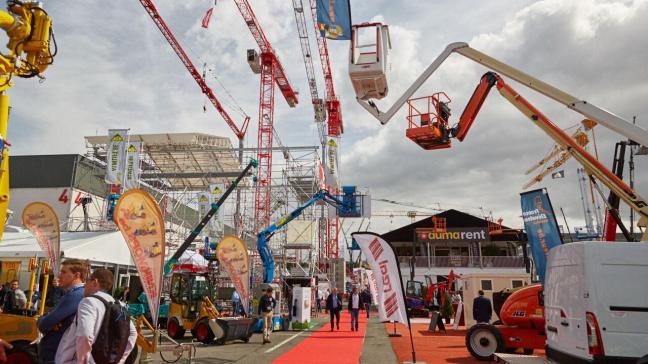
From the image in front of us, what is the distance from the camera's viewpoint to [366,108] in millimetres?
9039

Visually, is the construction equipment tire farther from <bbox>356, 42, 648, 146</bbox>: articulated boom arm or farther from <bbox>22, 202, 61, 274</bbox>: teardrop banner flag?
<bbox>22, 202, 61, 274</bbox>: teardrop banner flag

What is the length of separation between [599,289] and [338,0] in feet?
23.5

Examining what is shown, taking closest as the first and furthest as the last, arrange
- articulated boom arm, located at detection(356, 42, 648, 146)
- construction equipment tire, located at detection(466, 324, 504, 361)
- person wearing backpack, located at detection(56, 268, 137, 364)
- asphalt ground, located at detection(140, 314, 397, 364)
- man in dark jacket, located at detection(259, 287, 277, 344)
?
person wearing backpack, located at detection(56, 268, 137, 364)
articulated boom arm, located at detection(356, 42, 648, 146)
construction equipment tire, located at detection(466, 324, 504, 361)
asphalt ground, located at detection(140, 314, 397, 364)
man in dark jacket, located at detection(259, 287, 277, 344)

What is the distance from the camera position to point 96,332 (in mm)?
3418

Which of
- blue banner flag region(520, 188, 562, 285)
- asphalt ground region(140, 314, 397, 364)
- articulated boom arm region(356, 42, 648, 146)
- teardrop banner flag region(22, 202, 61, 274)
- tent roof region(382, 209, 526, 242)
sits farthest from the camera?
tent roof region(382, 209, 526, 242)

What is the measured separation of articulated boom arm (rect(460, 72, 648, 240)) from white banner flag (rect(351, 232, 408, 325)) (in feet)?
9.48

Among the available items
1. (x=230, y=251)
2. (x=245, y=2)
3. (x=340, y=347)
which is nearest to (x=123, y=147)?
(x=230, y=251)

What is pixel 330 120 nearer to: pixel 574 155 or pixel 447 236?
pixel 447 236

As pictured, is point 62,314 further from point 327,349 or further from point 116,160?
point 116,160

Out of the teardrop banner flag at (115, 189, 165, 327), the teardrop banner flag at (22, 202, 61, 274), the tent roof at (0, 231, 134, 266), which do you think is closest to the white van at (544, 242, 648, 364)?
the teardrop banner flag at (115, 189, 165, 327)

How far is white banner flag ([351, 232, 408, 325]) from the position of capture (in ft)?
29.2

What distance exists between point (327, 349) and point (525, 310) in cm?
507

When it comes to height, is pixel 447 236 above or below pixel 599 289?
above

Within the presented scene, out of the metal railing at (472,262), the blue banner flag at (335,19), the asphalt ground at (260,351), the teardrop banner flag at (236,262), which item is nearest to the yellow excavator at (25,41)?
the blue banner flag at (335,19)
